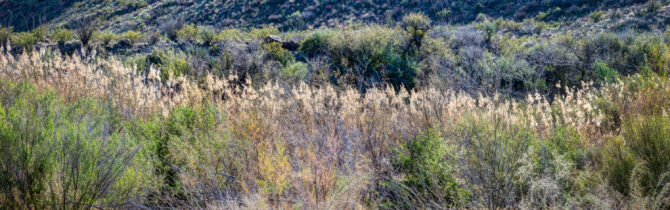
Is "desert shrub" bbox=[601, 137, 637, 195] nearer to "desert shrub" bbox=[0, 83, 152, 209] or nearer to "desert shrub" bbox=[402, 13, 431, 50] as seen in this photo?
"desert shrub" bbox=[0, 83, 152, 209]

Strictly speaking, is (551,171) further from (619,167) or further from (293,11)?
(293,11)

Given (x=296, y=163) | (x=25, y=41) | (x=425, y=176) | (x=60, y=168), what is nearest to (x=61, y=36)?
(x=25, y=41)

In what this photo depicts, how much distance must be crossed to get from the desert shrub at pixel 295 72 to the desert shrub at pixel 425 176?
5.80 metres

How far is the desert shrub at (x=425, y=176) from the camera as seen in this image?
10.1 ft

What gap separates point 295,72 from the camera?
990cm

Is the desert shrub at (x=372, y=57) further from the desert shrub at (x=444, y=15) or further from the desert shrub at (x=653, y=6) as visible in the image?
the desert shrub at (x=653, y=6)

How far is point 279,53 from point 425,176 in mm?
8707

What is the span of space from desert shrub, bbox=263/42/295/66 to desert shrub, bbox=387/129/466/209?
782 cm

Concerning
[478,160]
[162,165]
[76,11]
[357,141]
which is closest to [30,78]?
[162,165]

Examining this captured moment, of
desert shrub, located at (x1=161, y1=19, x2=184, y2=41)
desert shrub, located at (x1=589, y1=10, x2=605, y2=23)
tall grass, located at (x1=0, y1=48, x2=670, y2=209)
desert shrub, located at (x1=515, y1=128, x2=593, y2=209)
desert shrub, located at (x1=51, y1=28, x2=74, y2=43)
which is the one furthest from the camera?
desert shrub, located at (x1=589, y1=10, x2=605, y2=23)

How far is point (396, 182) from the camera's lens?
3291 mm

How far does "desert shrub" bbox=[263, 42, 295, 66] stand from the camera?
11.4 m

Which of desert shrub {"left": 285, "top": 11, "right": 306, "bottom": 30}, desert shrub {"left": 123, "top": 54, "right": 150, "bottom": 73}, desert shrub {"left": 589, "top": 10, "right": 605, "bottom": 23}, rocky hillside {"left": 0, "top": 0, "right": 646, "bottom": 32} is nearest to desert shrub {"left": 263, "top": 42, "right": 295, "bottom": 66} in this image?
desert shrub {"left": 123, "top": 54, "right": 150, "bottom": 73}

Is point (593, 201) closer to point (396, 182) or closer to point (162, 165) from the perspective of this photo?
point (396, 182)
